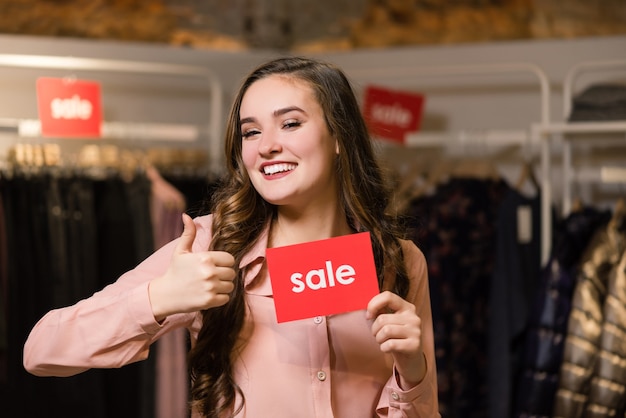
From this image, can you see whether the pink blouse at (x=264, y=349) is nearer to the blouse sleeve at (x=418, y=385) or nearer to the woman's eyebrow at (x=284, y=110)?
the blouse sleeve at (x=418, y=385)

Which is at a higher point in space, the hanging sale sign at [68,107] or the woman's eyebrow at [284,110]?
the hanging sale sign at [68,107]

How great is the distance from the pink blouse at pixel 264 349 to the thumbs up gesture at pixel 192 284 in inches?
1.6

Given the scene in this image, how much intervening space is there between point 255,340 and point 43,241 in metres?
1.76

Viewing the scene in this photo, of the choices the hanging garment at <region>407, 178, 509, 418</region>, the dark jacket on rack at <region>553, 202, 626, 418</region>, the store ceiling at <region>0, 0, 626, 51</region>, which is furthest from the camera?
the store ceiling at <region>0, 0, 626, 51</region>

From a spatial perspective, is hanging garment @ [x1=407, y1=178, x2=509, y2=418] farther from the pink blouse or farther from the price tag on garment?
the price tag on garment

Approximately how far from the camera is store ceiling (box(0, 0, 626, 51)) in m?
4.13

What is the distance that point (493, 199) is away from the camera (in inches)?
141

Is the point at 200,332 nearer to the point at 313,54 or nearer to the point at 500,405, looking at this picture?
the point at 500,405

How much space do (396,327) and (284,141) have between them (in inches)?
15.2

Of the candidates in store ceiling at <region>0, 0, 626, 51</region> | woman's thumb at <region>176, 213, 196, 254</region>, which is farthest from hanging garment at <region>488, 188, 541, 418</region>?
woman's thumb at <region>176, 213, 196, 254</region>

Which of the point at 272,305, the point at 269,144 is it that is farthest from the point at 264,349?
the point at 269,144

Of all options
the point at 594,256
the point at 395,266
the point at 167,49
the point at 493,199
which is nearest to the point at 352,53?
the point at 167,49

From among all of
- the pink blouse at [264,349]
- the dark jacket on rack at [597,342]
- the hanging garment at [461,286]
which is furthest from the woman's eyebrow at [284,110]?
the hanging garment at [461,286]

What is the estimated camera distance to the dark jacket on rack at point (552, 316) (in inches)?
124
